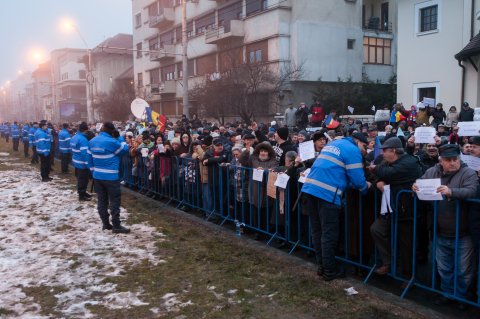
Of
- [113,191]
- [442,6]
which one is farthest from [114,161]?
[442,6]

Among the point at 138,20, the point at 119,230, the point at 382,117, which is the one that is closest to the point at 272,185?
the point at 119,230

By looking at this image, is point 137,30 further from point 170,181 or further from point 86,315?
point 86,315

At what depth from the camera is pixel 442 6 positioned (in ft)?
64.5

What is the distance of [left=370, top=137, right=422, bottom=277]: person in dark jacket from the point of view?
521 cm

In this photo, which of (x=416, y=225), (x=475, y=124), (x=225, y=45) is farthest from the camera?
(x=225, y=45)

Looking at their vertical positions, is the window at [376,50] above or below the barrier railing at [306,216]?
above

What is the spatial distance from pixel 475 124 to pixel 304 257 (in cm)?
313

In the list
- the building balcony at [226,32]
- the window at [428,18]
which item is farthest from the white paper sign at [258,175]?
the building balcony at [226,32]

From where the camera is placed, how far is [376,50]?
109 feet

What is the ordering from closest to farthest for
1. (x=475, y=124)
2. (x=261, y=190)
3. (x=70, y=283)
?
1. (x=70, y=283)
2. (x=475, y=124)
3. (x=261, y=190)

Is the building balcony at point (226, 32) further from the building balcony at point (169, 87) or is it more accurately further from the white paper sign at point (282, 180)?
the white paper sign at point (282, 180)

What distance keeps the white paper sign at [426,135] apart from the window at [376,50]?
27.5m

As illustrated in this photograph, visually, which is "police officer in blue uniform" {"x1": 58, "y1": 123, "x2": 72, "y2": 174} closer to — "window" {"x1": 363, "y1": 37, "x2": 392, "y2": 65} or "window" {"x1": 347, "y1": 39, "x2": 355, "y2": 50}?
"window" {"x1": 347, "y1": 39, "x2": 355, "y2": 50}

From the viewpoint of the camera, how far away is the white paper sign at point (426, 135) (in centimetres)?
643
